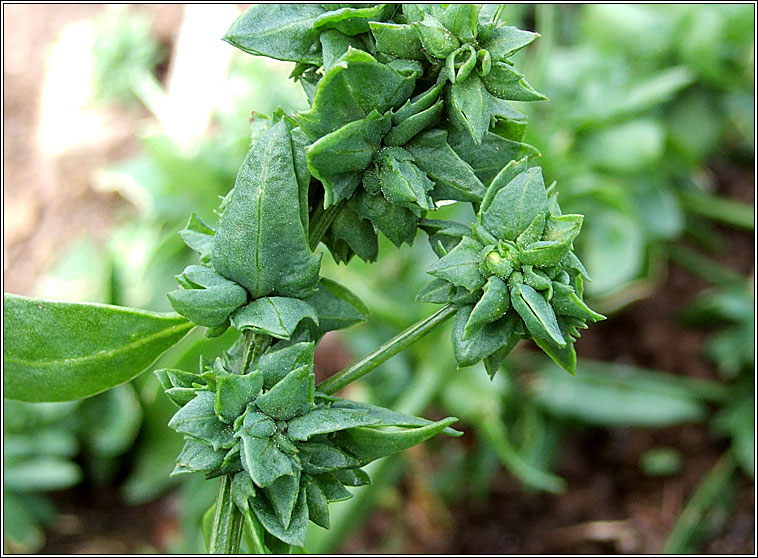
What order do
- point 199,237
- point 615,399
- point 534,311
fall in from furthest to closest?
1. point 615,399
2. point 199,237
3. point 534,311

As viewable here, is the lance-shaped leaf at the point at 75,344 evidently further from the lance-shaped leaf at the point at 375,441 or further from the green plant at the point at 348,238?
the lance-shaped leaf at the point at 375,441

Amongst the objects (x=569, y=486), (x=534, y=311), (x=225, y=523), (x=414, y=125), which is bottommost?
(x=569, y=486)

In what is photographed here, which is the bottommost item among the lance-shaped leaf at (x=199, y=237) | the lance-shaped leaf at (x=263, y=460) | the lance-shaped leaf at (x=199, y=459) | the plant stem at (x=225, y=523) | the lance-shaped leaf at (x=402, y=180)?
the plant stem at (x=225, y=523)

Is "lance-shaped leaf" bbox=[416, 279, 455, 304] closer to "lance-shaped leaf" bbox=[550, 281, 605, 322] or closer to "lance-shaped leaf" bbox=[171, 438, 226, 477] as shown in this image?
"lance-shaped leaf" bbox=[550, 281, 605, 322]

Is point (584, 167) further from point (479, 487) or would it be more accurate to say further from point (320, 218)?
point (320, 218)

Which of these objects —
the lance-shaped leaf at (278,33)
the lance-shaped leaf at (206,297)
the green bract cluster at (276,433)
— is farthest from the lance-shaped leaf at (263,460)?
the lance-shaped leaf at (278,33)

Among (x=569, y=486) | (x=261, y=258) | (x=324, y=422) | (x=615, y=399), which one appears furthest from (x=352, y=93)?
(x=569, y=486)

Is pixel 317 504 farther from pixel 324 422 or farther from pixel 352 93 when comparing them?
pixel 352 93
